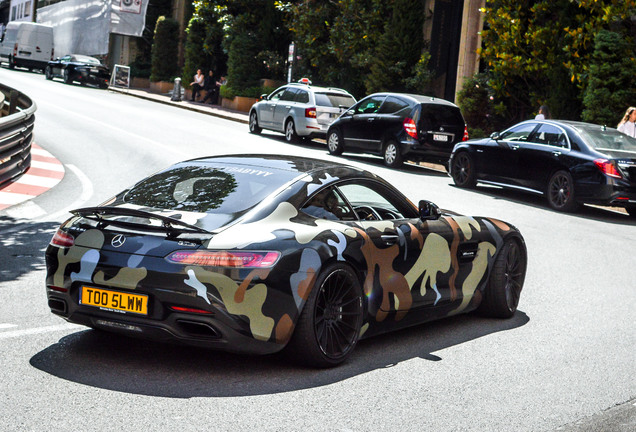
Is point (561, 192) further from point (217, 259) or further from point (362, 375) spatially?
point (217, 259)

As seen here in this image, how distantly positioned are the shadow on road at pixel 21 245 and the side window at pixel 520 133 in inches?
375

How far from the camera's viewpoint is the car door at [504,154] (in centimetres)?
1775

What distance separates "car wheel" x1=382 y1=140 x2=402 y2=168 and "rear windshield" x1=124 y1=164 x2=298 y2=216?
15.1 meters

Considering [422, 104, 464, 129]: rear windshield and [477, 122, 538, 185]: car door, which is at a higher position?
[422, 104, 464, 129]: rear windshield

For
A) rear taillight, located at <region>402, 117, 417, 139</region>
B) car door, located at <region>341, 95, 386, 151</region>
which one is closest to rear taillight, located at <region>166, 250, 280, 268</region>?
rear taillight, located at <region>402, 117, 417, 139</region>

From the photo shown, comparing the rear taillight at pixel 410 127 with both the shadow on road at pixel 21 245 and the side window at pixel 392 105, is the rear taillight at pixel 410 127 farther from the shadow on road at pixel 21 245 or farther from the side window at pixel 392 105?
the shadow on road at pixel 21 245

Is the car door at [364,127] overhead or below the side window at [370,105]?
below

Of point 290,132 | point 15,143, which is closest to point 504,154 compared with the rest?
point 15,143

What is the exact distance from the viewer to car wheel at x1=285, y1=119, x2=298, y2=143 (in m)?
26.3

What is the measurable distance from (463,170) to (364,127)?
163 inches

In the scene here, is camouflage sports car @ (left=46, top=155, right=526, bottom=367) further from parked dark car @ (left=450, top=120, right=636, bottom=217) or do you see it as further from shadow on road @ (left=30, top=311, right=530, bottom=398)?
parked dark car @ (left=450, top=120, right=636, bottom=217)

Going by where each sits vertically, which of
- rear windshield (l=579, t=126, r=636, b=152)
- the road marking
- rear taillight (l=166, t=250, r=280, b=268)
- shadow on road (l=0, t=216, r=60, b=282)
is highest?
rear windshield (l=579, t=126, r=636, b=152)

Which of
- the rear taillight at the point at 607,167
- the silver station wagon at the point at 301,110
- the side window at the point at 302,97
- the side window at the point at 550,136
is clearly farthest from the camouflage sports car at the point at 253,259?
the side window at the point at 302,97

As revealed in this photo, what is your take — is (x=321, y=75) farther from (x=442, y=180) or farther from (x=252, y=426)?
(x=252, y=426)
